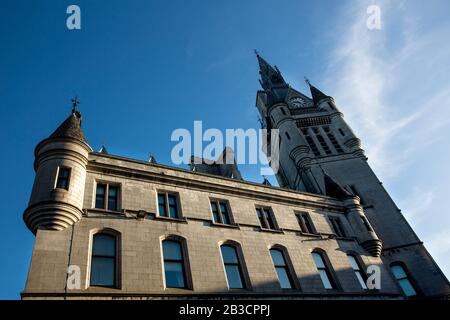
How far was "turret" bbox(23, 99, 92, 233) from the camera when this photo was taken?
1280cm

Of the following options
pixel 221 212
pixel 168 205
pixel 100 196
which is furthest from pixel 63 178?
pixel 221 212

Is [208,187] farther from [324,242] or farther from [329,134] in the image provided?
[329,134]

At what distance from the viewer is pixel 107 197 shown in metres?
15.4

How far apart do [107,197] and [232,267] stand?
23.1 ft

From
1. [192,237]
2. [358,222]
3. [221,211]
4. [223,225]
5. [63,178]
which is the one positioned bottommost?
[192,237]

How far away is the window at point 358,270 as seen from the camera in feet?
64.6

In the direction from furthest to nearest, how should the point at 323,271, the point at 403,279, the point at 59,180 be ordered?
the point at 403,279
the point at 323,271
the point at 59,180

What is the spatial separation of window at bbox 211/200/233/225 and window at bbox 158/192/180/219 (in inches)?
92.5

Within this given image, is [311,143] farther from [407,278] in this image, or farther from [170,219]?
[170,219]

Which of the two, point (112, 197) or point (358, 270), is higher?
point (112, 197)

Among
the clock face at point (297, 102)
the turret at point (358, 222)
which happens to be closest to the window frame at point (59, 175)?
the turret at point (358, 222)
